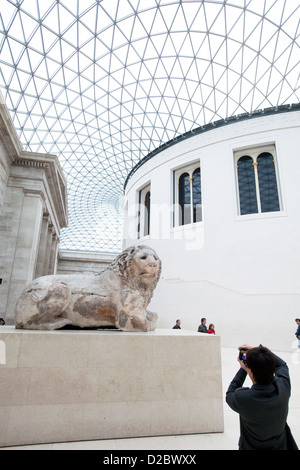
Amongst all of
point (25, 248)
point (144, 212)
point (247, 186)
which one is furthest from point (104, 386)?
point (144, 212)

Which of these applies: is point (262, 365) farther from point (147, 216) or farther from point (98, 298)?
point (147, 216)

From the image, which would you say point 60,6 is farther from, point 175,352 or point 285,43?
point 175,352

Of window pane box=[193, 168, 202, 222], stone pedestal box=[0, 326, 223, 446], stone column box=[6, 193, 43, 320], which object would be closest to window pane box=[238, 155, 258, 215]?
window pane box=[193, 168, 202, 222]

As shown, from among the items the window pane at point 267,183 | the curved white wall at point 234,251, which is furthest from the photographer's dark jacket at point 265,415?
the window pane at point 267,183

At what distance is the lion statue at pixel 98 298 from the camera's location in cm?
415

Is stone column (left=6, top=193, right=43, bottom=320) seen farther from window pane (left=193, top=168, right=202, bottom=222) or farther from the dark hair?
the dark hair

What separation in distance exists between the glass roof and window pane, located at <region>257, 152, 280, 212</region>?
8.19m

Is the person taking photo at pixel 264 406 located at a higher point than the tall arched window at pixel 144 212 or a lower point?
lower

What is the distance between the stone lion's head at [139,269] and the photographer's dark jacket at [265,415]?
2714 mm

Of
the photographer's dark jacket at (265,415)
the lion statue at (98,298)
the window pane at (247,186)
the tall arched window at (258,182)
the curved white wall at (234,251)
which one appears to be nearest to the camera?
the photographer's dark jacket at (265,415)

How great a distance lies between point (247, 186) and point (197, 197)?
454cm

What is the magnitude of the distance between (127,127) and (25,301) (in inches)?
1232

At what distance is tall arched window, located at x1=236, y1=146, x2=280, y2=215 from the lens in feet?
60.8

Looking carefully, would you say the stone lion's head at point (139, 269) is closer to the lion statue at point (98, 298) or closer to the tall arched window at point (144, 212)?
the lion statue at point (98, 298)
